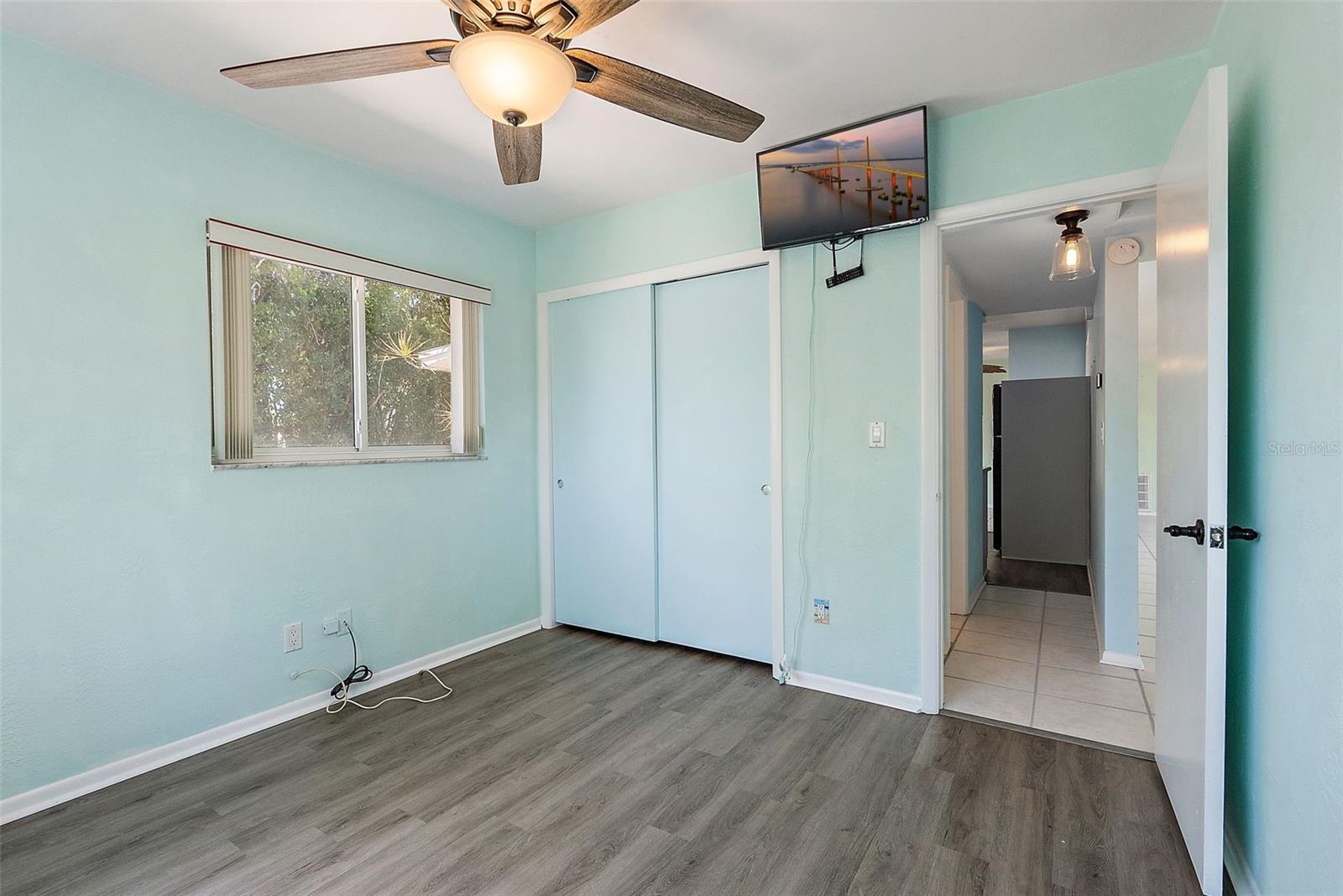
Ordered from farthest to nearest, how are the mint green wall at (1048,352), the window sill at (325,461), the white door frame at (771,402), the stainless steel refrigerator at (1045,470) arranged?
the mint green wall at (1048,352), the stainless steel refrigerator at (1045,470), the white door frame at (771,402), the window sill at (325,461)

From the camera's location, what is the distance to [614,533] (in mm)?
3523

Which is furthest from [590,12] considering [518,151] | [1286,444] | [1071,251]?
[1071,251]

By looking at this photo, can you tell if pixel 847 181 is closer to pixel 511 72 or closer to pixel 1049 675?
pixel 511 72

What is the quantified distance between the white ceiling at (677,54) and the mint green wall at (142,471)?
21 cm

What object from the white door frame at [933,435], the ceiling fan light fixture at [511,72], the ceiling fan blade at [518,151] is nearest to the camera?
the ceiling fan light fixture at [511,72]

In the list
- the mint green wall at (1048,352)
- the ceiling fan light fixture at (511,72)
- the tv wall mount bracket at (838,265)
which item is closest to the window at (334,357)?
the ceiling fan light fixture at (511,72)

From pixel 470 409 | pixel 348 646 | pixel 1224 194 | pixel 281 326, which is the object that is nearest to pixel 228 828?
pixel 348 646

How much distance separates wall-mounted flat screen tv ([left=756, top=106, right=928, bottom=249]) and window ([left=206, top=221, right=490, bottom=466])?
1676 millimetres

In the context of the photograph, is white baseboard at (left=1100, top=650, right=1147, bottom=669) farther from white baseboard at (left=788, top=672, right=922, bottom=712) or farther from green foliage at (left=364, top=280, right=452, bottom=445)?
green foliage at (left=364, top=280, right=452, bottom=445)

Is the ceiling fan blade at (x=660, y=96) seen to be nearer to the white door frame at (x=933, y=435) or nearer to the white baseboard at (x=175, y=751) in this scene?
A: the white door frame at (x=933, y=435)

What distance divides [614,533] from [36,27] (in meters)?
2.92

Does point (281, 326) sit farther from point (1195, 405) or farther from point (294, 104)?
point (1195, 405)

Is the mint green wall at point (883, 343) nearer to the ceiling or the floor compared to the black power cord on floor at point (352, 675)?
nearer to the ceiling

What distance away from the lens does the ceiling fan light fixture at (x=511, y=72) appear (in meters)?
1.31
